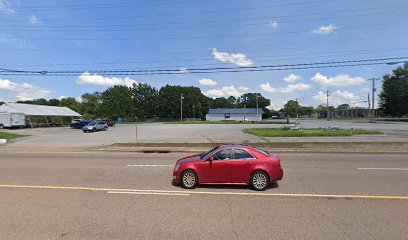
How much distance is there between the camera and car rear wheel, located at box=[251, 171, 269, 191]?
9156 millimetres

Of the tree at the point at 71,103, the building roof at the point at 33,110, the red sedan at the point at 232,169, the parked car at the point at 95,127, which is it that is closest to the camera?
the red sedan at the point at 232,169

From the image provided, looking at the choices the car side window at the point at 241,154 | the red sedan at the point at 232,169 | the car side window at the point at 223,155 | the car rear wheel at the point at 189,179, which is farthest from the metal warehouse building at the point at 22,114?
the car side window at the point at 241,154

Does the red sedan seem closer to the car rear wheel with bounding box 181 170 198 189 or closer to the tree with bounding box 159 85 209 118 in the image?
the car rear wheel with bounding box 181 170 198 189

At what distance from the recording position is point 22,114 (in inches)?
2248

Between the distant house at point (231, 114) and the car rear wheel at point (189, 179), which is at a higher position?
the distant house at point (231, 114)

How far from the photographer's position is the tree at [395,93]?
9362 centimetres

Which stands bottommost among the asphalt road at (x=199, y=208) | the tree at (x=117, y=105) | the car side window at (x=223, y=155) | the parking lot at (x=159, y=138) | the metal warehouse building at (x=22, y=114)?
the asphalt road at (x=199, y=208)

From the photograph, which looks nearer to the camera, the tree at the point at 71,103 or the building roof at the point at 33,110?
the building roof at the point at 33,110

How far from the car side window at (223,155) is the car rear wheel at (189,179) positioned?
2.70 feet

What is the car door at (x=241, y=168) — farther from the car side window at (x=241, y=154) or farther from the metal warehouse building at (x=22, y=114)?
the metal warehouse building at (x=22, y=114)

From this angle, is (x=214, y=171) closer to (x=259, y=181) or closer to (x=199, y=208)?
(x=259, y=181)

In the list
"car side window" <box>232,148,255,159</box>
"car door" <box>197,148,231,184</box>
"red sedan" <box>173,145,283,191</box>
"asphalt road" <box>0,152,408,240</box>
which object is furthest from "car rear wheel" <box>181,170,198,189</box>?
"car side window" <box>232,148,255,159</box>

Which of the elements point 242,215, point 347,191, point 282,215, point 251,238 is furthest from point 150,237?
point 347,191

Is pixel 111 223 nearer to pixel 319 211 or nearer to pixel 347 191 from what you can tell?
pixel 319 211
